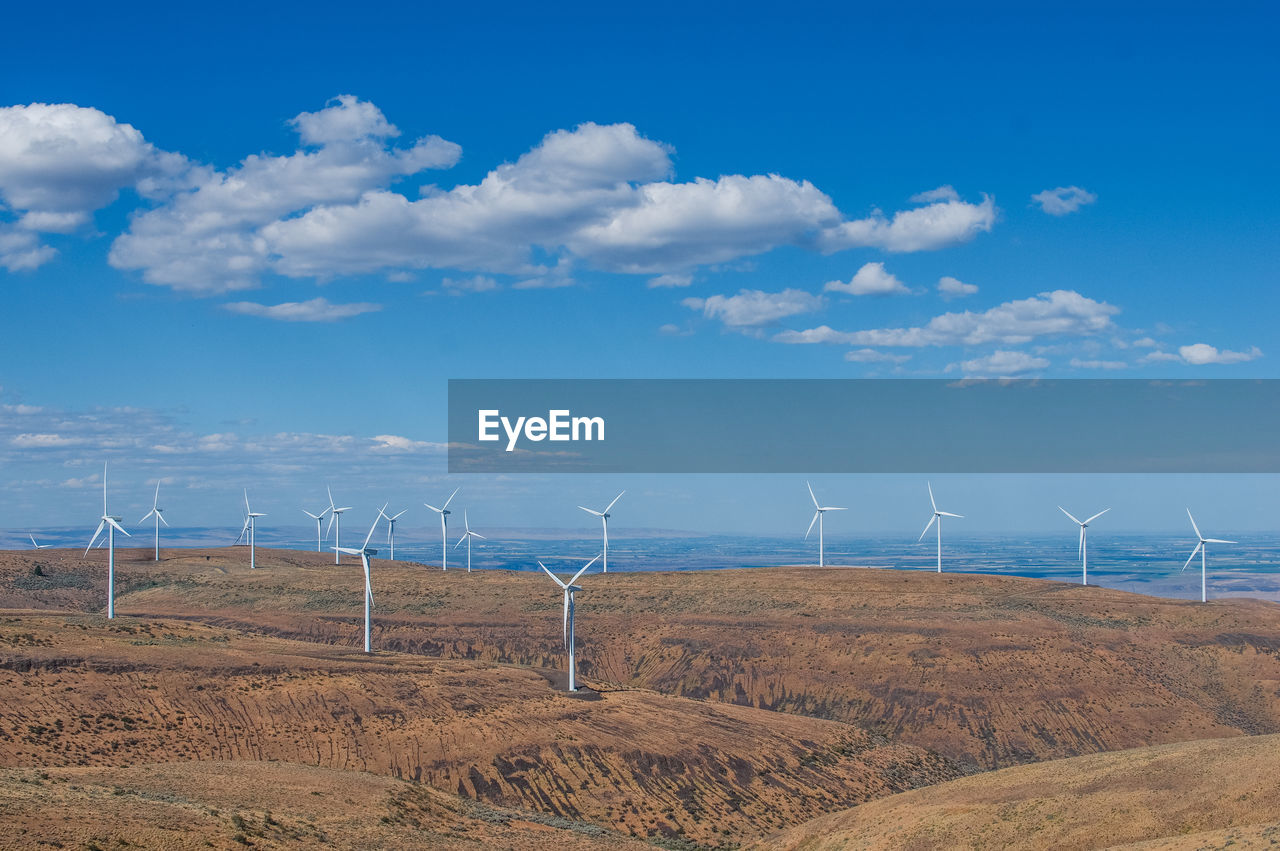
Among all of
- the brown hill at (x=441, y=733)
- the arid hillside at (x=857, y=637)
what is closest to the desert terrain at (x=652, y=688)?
the brown hill at (x=441, y=733)

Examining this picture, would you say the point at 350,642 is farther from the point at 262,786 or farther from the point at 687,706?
the point at 262,786

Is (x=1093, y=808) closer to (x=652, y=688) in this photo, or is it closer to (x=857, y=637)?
(x=652, y=688)

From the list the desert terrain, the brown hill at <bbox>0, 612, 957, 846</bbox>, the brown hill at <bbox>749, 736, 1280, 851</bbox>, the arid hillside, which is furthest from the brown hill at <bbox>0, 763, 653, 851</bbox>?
the arid hillside

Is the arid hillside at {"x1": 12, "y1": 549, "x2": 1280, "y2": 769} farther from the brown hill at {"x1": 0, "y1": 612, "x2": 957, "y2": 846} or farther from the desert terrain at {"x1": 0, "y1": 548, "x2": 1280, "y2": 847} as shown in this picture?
the brown hill at {"x1": 0, "y1": 612, "x2": 957, "y2": 846}

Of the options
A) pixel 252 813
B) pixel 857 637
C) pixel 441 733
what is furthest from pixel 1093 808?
pixel 857 637

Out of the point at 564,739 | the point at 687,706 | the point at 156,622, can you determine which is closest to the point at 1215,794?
the point at 564,739
